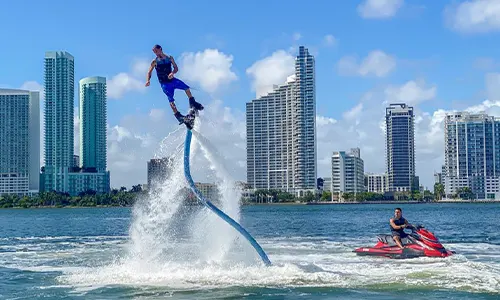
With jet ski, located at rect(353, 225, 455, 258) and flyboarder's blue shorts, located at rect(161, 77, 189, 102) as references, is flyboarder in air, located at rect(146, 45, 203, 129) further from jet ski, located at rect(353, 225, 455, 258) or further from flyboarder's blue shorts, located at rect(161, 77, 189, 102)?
jet ski, located at rect(353, 225, 455, 258)

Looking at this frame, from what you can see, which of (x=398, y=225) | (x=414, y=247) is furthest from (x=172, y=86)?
(x=414, y=247)

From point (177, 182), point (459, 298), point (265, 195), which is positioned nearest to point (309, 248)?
point (177, 182)

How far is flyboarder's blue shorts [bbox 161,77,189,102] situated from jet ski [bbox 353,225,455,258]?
12.8 m

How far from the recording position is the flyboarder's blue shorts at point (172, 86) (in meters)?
19.8

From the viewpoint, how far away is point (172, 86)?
65.0ft

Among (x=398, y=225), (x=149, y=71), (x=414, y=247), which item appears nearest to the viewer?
(x=149, y=71)

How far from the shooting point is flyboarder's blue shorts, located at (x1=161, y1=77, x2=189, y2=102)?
778 inches

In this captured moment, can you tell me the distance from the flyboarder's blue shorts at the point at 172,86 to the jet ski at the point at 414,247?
1282 centimetres

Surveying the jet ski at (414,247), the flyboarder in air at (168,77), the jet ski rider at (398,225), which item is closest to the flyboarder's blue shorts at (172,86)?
the flyboarder in air at (168,77)

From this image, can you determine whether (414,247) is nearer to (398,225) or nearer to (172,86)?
(398,225)

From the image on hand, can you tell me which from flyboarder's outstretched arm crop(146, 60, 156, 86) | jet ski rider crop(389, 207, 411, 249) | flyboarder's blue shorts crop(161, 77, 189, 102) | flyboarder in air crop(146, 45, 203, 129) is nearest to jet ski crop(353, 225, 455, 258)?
jet ski rider crop(389, 207, 411, 249)

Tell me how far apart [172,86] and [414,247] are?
1352cm

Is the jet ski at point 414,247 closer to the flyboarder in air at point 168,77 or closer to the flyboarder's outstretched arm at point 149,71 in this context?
the flyboarder in air at point 168,77

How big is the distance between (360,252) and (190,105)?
41.0ft
